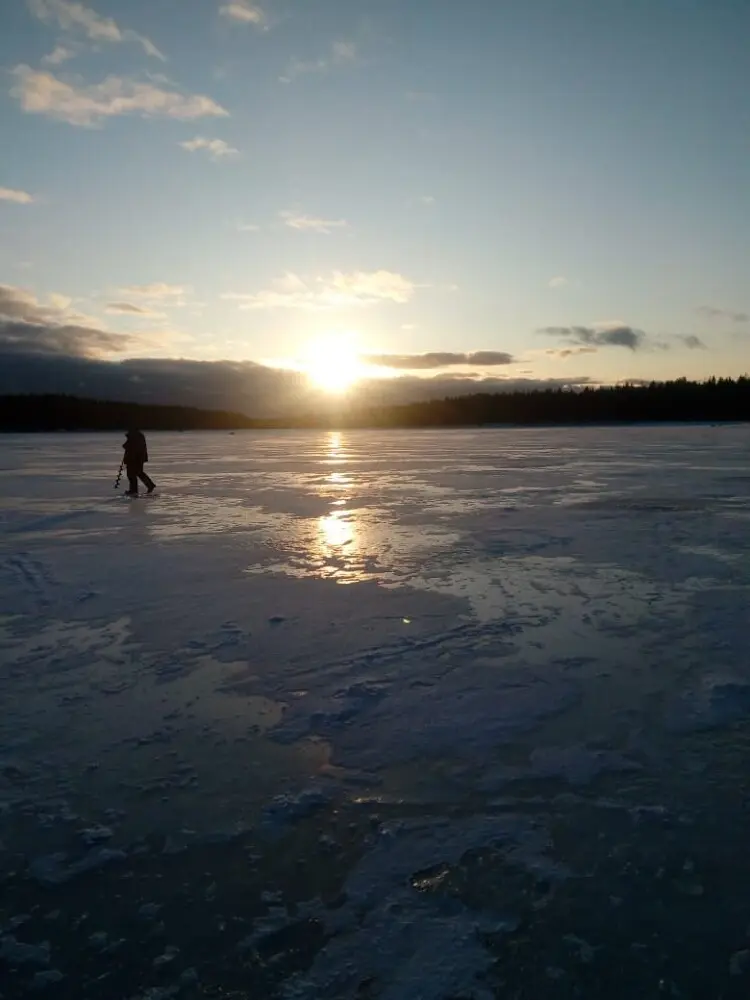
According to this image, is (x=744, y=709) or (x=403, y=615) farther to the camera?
(x=403, y=615)

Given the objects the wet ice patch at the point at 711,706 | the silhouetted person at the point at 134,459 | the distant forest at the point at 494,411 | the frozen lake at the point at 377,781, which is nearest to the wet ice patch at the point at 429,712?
the frozen lake at the point at 377,781

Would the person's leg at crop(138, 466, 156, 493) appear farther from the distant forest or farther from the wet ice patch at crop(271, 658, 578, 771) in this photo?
the distant forest

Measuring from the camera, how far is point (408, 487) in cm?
1490

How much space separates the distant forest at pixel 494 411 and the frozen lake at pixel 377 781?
8772cm

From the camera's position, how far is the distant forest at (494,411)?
3585 inches

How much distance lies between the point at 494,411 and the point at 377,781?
10380 cm

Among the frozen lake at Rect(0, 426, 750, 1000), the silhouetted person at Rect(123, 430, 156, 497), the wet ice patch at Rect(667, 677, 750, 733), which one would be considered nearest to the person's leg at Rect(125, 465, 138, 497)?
the silhouetted person at Rect(123, 430, 156, 497)

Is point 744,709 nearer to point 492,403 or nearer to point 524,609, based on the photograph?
point 524,609

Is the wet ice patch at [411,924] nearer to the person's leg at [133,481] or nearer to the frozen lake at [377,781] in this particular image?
the frozen lake at [377,781]

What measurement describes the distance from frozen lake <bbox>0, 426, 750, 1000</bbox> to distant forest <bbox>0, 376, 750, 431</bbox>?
288ft

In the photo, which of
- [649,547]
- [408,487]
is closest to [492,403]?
[408,487]

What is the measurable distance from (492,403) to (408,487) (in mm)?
94541

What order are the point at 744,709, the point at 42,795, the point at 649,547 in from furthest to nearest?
1. the point at 649,547
2. the point at 744,709
3. the point at 42,795

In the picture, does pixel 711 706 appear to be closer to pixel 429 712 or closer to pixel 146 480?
pixel 429 712
